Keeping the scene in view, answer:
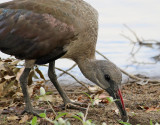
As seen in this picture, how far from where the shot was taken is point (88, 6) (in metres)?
5.57

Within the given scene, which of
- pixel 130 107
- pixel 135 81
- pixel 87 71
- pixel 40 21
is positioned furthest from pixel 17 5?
pixel 135 81

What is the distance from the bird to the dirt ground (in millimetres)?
228

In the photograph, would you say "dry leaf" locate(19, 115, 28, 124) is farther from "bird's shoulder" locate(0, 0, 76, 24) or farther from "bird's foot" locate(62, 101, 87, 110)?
"bird's shoulder" locate(0, 0, 76, 24)

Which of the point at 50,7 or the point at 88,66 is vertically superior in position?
the point at 50,7

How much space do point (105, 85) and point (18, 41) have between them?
1.51 metres

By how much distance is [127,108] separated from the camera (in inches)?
221

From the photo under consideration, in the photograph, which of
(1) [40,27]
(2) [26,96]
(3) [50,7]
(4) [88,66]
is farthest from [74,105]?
(3) [50,7]

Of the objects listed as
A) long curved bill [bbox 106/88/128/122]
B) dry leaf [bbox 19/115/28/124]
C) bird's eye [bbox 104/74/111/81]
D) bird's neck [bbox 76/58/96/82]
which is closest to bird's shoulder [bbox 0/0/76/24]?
bird's neck [bbox 76/58/96/82]

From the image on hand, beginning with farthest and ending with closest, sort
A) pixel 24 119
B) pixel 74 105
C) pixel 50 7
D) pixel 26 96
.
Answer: pixel 74 105 → pixel 26 96 → pixel 50 7 → pixel 24 119

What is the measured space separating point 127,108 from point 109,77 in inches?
30.5

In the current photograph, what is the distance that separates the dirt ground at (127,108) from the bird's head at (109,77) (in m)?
0.24

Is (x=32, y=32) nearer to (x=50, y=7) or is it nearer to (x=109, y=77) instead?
(x=50, y=7)

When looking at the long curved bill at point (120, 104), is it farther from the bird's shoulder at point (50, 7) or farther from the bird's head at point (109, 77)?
the bird's shoulder at point (50, 7)

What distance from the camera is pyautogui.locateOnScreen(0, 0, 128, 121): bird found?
5008mm
